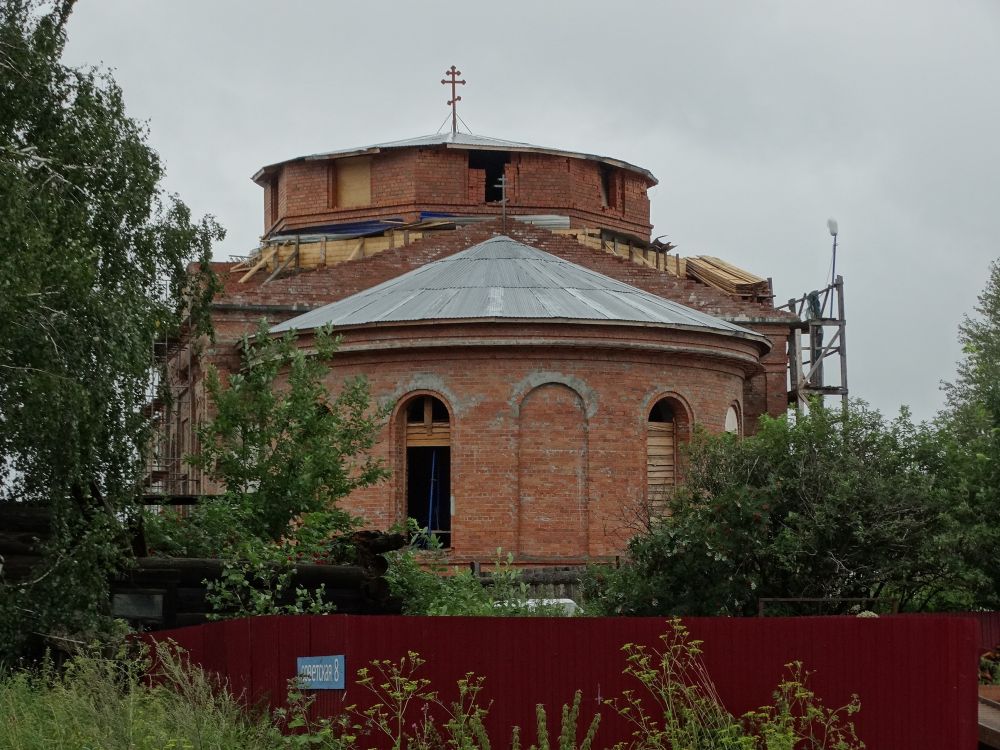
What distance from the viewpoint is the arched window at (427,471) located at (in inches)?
1123

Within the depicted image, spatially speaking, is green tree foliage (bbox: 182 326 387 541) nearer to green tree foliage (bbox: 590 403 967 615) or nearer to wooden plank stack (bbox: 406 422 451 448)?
wooden plank stack (bbox: 406 422 451 448)

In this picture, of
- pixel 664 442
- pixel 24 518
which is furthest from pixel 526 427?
pixel 24 518

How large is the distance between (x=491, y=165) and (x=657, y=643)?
30.1m

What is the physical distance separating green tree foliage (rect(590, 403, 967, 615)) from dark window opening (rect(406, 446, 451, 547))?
8.12 metres

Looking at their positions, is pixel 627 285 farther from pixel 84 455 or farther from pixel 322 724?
pixel 322 724

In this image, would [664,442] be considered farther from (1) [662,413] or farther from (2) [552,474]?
(2) [552,474]

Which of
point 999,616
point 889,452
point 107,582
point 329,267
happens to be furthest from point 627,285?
point 107,582

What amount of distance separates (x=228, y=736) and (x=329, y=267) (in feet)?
80.0

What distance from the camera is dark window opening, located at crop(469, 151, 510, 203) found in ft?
133

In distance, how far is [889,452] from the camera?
70.1ft

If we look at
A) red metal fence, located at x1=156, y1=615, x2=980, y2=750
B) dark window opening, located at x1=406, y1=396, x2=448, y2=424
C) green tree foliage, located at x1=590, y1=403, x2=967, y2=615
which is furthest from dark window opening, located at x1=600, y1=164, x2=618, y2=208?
red metal fence, located at x1=156, y1=615, x2=980, y2=750

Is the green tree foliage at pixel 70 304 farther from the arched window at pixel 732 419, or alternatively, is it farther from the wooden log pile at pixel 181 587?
the arched window at pixel 732 419

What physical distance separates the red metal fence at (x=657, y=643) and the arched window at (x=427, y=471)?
15.8 m

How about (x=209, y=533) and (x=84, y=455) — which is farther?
(x=209, y=533)
